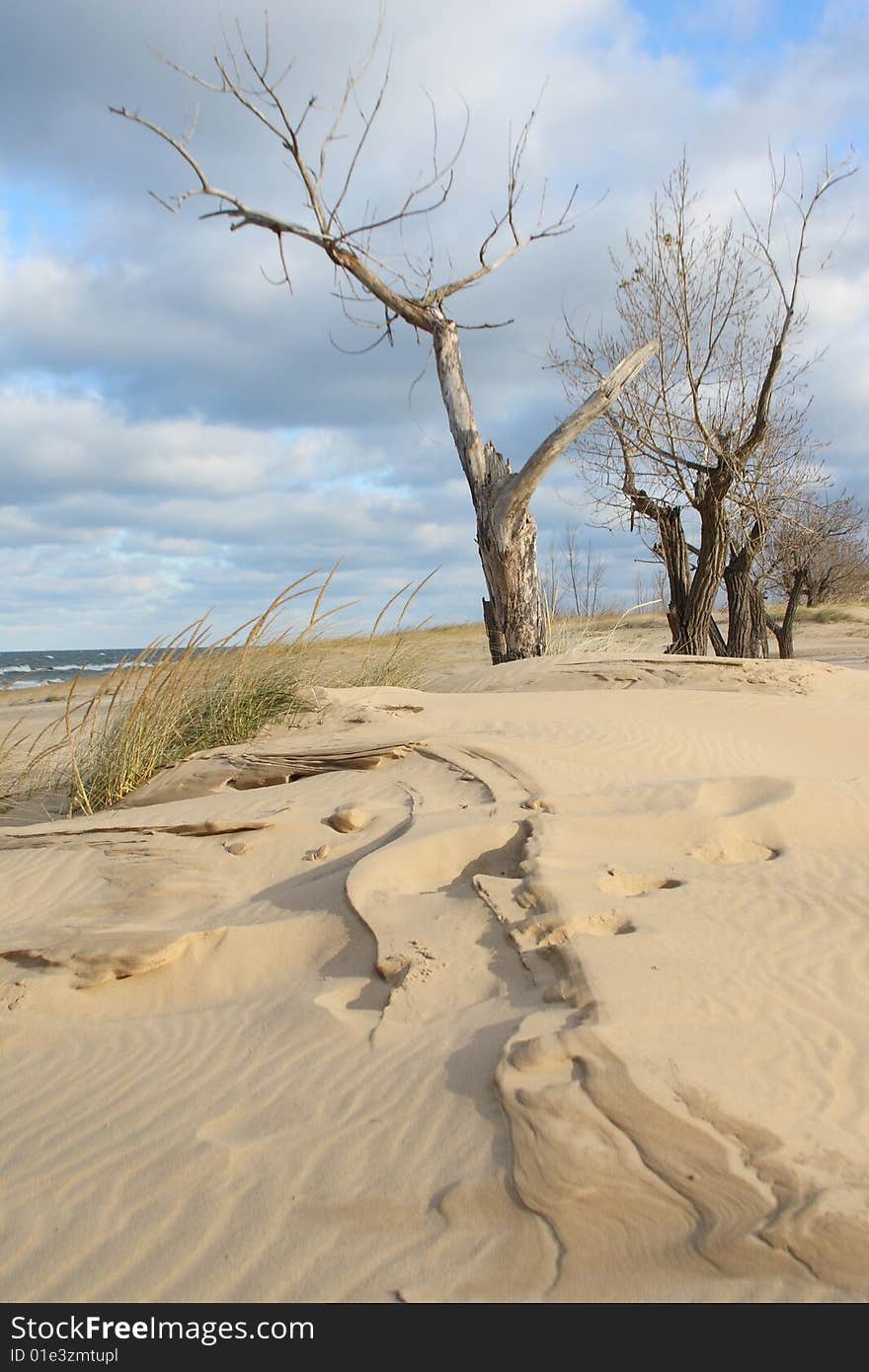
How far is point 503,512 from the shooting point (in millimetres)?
8789

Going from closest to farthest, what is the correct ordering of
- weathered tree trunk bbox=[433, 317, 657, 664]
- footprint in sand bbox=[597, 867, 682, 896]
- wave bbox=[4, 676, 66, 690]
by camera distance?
footprint in sand bbox=[597, 867, 682, 896] → weathered tree trunk bbox=[433, 317, 657, 664] → wave bbox=[4, 676, 66, 690]

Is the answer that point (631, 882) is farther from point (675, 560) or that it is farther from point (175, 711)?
point (675, 560)

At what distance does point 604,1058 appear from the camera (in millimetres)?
2098

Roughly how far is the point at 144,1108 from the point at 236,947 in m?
0.79

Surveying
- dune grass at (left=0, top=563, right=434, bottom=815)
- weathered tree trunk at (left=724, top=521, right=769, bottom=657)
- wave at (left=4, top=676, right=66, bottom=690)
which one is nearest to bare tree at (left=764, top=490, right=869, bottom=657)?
weathered tree trunk at (left=724, top=521, right=769, bottom=657)

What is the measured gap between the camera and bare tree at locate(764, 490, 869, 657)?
14602 mm

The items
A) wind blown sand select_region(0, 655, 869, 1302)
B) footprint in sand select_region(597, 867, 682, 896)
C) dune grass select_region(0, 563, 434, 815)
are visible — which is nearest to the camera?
wind blown sand select_region(0, 655, 869, 1302)

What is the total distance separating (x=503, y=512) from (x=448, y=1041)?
691 cm

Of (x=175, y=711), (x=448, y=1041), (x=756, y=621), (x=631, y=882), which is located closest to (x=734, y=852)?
(x=631, y=882)

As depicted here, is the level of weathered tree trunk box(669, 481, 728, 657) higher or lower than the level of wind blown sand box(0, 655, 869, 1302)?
higher

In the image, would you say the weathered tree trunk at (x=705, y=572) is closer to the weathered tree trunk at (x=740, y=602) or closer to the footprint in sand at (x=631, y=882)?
the weathered tree trunk at (x=740, y=602)

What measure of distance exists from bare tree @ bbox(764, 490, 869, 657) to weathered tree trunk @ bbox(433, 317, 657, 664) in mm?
3377

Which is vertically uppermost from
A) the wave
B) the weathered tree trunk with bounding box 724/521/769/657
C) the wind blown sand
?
the weathered tree trunk with bounding box 724/521/769/657

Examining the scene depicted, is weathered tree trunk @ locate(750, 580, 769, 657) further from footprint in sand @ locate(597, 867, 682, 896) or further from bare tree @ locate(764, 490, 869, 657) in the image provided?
footprint in sand @ locate(597, 867, 682, 896)
